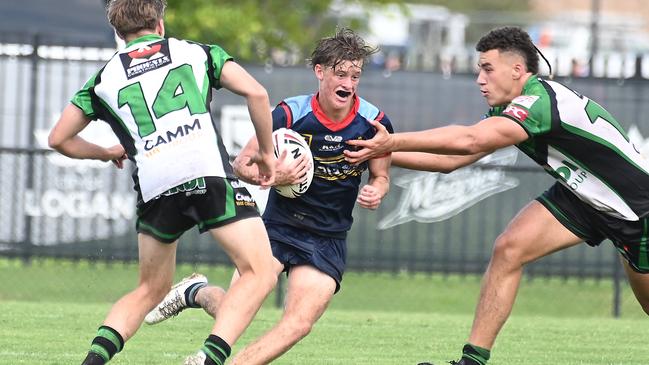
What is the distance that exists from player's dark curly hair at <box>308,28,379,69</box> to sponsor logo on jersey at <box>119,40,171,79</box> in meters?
1.06

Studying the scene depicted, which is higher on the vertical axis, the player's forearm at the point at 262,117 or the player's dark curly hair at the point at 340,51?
the player's dark curly hair at the point at 340,51

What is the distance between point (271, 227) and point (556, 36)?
111 ft

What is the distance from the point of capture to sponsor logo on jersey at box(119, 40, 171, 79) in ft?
20.8

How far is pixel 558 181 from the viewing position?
294 inches

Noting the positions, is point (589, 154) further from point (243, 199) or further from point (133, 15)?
point (133, 15)

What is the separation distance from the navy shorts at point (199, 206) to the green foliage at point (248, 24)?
40.5 feet

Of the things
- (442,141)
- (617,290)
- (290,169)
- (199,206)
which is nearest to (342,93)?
(290,169)

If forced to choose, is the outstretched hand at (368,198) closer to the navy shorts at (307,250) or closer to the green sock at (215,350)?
the navy shorts at (307,250)

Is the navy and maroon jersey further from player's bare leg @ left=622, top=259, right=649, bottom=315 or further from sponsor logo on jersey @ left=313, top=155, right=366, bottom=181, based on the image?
player's bare leg @ left=622, top=259, right=649, bottom=315

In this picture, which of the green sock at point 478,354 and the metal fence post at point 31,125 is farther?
the metal fence post at point 31,125

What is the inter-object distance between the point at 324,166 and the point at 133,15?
1.38m

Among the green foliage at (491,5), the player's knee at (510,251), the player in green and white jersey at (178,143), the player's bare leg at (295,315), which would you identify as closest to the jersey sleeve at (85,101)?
the player in green and white jersey at (178,143)

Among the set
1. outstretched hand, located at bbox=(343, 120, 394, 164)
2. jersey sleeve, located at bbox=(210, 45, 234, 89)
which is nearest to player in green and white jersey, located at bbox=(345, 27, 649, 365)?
outstretched hand, located at bbox=(343, 120, 394, 164)

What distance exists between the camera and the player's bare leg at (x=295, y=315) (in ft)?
21.8
